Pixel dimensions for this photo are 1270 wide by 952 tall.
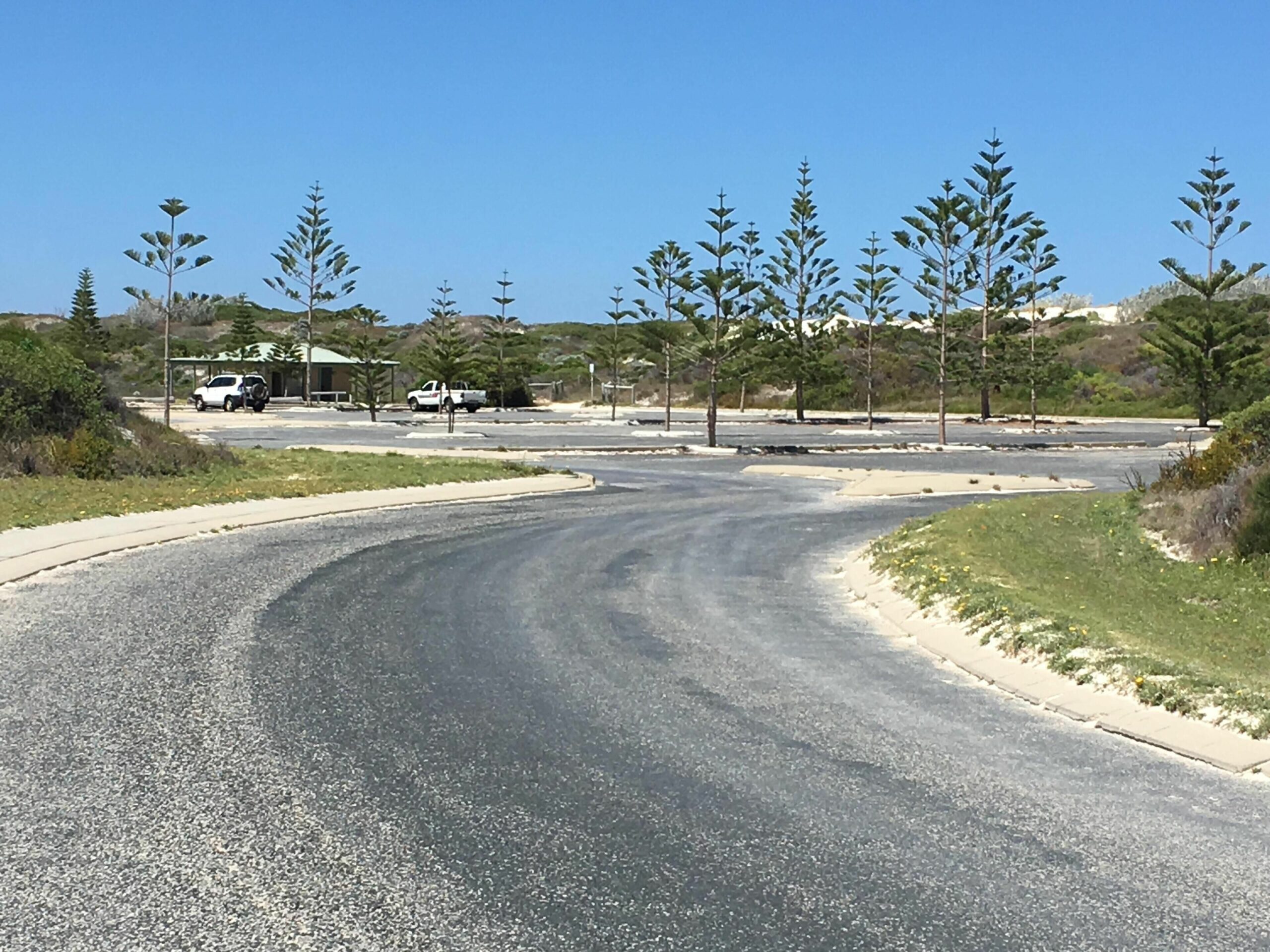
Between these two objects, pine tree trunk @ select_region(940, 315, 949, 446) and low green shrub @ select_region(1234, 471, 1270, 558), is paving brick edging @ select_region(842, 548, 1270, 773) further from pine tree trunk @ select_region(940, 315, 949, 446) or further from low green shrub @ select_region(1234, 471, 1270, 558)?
pine tree trunk @ select_region(940, 315, 949, 446)

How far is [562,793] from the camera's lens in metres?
6.08

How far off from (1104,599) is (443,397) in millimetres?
57149

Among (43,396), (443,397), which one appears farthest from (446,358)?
(43,396)

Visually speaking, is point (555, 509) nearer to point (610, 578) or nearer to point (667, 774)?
point (610, 578)

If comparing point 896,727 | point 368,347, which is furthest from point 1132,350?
point 896,727

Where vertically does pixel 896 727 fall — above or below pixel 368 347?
below

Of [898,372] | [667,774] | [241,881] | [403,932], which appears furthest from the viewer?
[898,372]

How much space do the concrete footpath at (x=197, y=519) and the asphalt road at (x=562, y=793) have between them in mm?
2352

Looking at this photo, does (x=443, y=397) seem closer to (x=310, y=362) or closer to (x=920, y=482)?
(x=310, y=362)

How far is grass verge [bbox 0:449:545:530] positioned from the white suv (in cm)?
3340

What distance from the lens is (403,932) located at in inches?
178

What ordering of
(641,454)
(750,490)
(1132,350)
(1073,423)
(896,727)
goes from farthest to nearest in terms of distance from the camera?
(1132,350), (1073,423), (641,454), (750,490), (896,727)

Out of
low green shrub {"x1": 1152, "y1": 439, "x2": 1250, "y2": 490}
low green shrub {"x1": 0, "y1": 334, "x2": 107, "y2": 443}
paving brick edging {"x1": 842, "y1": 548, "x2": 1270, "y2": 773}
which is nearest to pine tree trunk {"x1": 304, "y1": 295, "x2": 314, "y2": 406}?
low green shrub {"x1": 0, "y1": 334, "x2": 107, "y2": 443}

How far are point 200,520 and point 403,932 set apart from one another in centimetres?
1334
